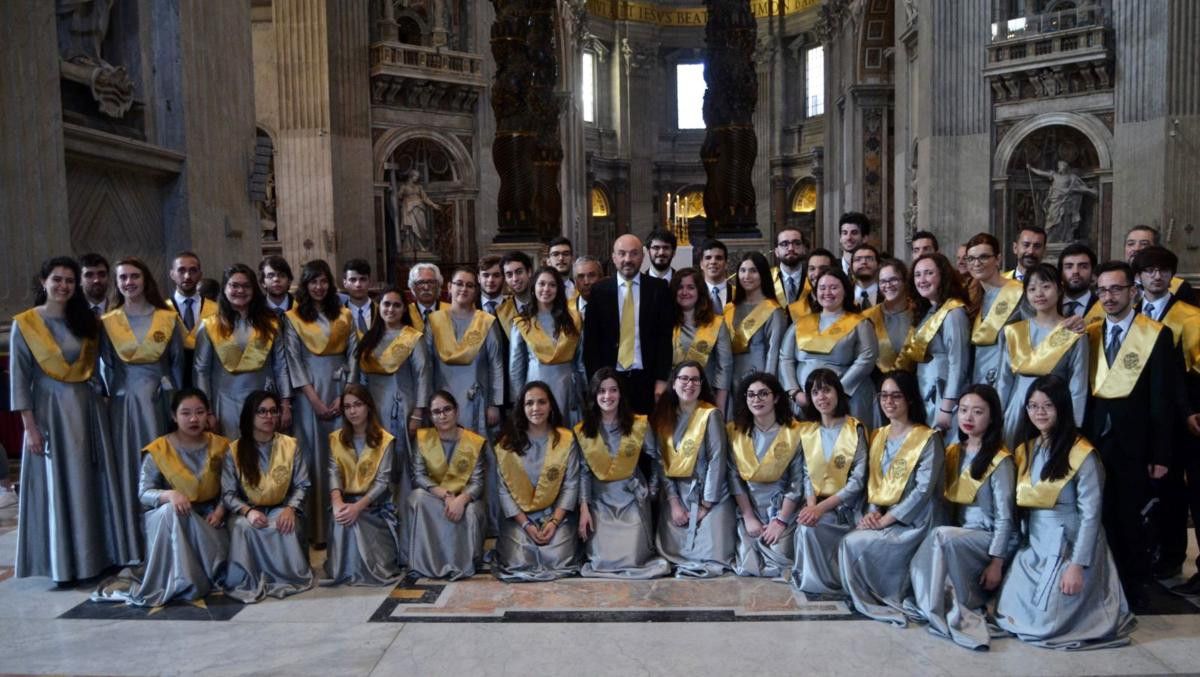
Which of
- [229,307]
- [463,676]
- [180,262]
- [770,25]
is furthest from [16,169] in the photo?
[770,25]

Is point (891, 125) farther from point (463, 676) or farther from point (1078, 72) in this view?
point (463, 676)

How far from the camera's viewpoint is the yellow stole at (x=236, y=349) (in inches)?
243

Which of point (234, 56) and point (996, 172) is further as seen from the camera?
point (996, 172)

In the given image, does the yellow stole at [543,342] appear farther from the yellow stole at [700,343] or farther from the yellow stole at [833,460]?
the yellow stole at [833,460]

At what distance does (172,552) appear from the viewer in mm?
5488

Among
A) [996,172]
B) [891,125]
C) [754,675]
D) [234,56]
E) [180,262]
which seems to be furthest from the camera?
[891,125]

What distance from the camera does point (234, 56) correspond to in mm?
12094

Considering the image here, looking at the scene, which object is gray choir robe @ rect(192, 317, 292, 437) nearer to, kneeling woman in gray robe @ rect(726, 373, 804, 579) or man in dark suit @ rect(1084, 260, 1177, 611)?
kneeling woman in gray robe @ rect(726, 373, 804, 579)

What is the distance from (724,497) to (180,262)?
13.4 feet

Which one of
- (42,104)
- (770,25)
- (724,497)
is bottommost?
(724,497)

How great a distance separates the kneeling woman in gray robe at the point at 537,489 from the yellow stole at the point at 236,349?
1.69 metres

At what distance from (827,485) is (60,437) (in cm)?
461

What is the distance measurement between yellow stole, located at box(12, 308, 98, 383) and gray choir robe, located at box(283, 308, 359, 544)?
1.26 metres

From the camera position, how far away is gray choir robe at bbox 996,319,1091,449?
524cm
